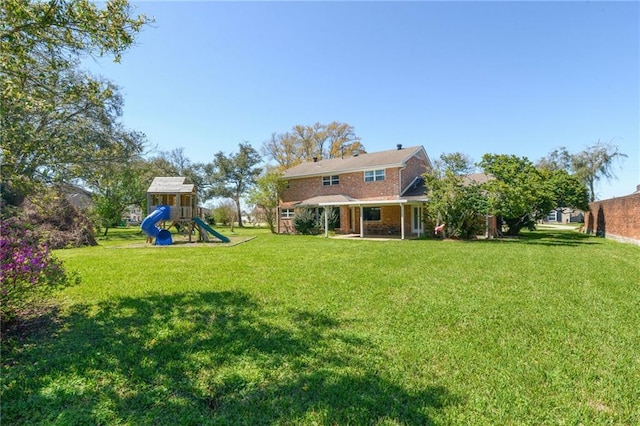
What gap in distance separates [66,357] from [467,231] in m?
18.5

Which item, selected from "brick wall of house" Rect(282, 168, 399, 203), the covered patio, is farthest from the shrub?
"brick wall of house" Rect(282, 168, 399, 203)

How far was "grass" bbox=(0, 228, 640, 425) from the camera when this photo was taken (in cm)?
264

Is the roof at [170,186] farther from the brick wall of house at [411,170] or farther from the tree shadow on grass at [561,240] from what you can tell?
the tree shadow on grass at [561,240]

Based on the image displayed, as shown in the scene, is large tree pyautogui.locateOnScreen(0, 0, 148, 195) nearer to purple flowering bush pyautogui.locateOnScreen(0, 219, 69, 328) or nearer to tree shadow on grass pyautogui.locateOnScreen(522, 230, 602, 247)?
purple flowering bush pyautogui.locateOnScreen(0, 219, 69, 328)

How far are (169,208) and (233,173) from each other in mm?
28672

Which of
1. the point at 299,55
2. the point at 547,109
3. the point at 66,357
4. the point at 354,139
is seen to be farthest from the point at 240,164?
the point at 66,357

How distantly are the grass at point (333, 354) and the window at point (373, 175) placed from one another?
631 inches

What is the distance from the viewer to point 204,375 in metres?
3.20

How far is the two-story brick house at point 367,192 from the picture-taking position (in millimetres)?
21639

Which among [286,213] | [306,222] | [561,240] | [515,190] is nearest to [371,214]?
[306,222]

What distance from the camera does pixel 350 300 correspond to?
230 inches

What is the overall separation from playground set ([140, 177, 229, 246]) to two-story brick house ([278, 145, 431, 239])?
27.3 feet

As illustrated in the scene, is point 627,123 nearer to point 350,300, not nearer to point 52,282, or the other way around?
point 350,300

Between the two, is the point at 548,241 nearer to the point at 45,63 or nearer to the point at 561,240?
the point at 561,240
